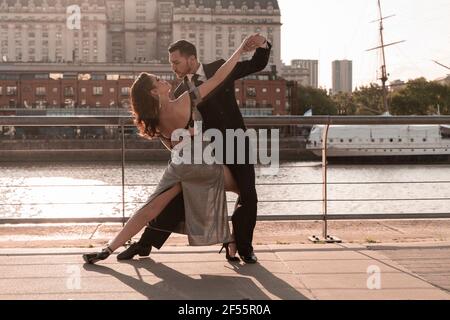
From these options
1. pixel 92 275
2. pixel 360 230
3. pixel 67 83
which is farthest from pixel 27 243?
pixel 67 83

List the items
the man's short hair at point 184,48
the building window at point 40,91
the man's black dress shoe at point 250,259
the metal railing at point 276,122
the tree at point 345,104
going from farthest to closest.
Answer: the tree at point 345,104 → the building window at point 40,91 → the metal railing at point 276,122 → the man's black dress shoe at point 250,259 → the man's short hair at point 184,48

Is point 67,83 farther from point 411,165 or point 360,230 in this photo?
point 360,230

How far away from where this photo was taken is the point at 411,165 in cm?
5291

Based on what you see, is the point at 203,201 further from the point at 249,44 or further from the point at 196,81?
the point at 249,44

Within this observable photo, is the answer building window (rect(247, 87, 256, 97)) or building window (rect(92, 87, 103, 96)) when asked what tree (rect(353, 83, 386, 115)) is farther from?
building window (rect(92, 87, 103, 96))

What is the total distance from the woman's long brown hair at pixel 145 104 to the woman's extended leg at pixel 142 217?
406 mm

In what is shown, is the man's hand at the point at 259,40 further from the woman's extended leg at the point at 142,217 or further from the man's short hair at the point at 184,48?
the woman's extended leg at the point at 142,217

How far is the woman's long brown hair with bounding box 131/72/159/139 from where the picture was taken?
13.5 ft

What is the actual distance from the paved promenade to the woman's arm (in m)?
1.13

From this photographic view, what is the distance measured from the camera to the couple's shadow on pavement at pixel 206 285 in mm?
3502

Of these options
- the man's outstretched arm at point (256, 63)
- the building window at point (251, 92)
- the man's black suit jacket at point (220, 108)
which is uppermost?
the building window at point (251, 92)

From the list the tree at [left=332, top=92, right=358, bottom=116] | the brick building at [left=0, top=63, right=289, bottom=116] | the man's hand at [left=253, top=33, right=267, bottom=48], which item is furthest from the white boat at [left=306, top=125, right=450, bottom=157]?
the man's hand at [left=253, top=33, right=267, bottom=48]

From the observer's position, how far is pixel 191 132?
165 inches

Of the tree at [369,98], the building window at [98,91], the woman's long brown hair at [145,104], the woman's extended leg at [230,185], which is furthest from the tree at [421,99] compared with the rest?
the woman's long brown hair at [145,104]
